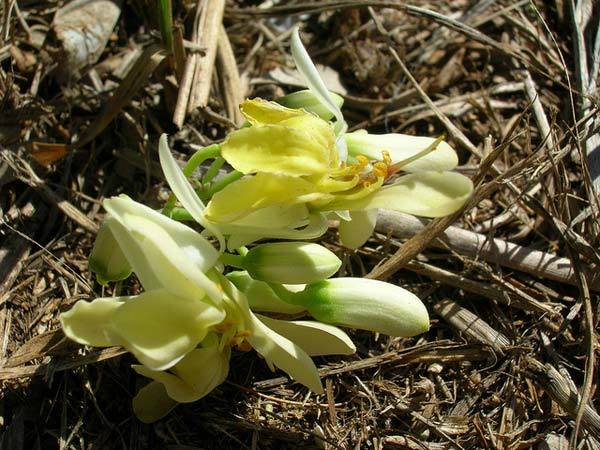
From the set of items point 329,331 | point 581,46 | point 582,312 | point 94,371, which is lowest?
point 94,371

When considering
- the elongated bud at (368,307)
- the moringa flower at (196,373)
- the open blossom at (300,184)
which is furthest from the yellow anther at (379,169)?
the moringa flower at (196,373)

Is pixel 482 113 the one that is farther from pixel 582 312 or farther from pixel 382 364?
pixel 382 364

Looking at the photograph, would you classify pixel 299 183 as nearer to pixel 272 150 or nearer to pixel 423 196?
pixel 272 150

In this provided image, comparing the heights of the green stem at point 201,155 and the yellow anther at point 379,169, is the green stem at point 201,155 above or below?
below

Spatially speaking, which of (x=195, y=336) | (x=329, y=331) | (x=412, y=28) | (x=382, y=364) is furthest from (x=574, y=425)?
(x=412, y=28)

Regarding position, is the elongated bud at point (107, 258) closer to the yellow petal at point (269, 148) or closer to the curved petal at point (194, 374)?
the curved petal at point (194, 374)
